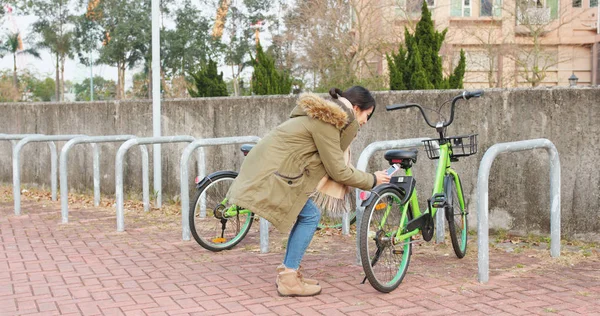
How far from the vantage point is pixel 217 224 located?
6828 millimetres

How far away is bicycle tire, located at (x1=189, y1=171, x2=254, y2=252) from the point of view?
21.9 feet

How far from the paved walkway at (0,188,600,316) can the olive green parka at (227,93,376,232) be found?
63 cm

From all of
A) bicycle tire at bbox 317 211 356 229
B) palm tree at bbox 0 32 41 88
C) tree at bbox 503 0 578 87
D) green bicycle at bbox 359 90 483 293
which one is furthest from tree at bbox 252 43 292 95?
palm tree at bbox 0 32 41 88

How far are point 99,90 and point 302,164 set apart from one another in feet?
219

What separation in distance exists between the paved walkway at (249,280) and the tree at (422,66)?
563 cm

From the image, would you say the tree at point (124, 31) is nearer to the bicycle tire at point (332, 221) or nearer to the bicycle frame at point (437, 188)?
the bicycle tire at point (332, 221)

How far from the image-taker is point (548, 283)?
5.39 meters

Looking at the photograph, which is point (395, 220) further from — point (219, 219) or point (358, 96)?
point (219, 219)

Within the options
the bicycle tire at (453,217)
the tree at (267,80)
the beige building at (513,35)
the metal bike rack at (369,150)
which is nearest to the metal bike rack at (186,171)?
the metal bike rack at (369,150)

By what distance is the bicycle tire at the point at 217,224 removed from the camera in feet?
21.9

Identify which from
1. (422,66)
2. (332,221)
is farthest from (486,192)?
(422,66)

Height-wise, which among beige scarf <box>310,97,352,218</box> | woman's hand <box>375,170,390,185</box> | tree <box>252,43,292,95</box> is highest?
tree <box>252,43,292,95</box>

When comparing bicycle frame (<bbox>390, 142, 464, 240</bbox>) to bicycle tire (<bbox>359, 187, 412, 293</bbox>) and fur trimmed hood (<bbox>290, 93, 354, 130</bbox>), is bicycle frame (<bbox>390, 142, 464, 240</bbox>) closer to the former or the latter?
bicycle tire (<bbox>359, 187, 412, 293</bbox>)

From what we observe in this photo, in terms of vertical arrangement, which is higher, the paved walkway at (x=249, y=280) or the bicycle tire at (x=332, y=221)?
the bicycle tire at (x=332, y=221)
